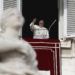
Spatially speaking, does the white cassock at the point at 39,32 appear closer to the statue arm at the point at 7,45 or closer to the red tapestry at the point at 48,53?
the red tapestry at the point at 48,53

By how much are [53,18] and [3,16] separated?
11108mm

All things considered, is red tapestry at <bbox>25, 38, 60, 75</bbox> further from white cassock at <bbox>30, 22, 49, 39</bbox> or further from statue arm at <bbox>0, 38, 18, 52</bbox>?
statue arm at <bbox>0, 38, 18, 52</bbox>

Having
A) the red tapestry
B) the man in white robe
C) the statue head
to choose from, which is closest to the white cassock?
the man in white robe

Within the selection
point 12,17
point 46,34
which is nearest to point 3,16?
point 12,17

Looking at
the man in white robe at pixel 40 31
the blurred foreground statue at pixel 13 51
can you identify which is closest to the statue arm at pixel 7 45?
the blurred foreground statue at pixel 13 51

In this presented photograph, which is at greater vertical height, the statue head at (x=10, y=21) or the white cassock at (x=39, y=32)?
the statue head at (x=10, y=21)

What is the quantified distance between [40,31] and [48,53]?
0.57 meters

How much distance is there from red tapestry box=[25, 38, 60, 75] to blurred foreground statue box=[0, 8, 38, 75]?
35.0 ft

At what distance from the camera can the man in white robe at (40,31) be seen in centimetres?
1508

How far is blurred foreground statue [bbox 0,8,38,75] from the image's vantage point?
434 cm

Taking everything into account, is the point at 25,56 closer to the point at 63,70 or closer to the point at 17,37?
the point at 17,37

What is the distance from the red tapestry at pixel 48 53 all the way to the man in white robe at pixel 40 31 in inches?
4.4

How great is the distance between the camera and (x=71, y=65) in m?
15.8

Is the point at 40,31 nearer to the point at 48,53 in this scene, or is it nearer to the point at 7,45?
the point at 48,53
